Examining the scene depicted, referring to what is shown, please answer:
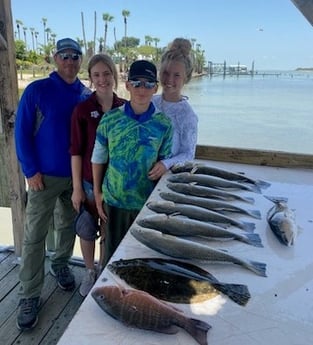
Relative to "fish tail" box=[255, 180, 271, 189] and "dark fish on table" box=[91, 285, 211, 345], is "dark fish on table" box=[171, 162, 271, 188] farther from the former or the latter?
"dark fish on table" box=[91, 285, 211, 345]

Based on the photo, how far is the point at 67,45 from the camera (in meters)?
2.07

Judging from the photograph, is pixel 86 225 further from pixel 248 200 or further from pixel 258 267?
pixel 258 267

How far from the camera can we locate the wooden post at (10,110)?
251 cm

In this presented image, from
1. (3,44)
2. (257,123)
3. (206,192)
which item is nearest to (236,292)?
(206,192)

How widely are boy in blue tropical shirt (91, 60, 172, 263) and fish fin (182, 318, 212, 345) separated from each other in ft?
3.05

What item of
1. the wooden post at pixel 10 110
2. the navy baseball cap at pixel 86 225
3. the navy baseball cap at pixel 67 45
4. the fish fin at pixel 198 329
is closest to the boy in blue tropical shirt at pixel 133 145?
the navy baseball cap at pixel 86 225

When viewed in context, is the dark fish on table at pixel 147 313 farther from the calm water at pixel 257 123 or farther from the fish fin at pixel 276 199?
the calm water at pixel 257 123

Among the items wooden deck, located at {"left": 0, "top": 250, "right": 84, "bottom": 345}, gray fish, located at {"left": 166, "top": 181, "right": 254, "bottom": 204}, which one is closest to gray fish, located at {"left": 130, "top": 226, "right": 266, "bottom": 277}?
gray fish, located at {"left": 166, "top": 181, "right": 254, "bottom": 204}

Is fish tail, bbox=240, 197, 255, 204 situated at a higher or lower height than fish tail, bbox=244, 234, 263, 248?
higher

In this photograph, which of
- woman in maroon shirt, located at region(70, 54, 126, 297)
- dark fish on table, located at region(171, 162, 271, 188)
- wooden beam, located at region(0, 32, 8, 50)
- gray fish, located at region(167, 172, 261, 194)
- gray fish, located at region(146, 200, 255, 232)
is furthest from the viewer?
wooden beam, located at region(0, 32, 8, 50)

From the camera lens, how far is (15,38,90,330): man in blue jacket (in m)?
2.06

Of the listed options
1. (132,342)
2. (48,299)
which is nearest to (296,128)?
(48,299)

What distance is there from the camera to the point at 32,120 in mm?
2066

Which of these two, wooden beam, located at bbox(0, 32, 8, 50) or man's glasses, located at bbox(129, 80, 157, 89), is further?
wooden beam, located at bbox(0, 32, 8, 50)
